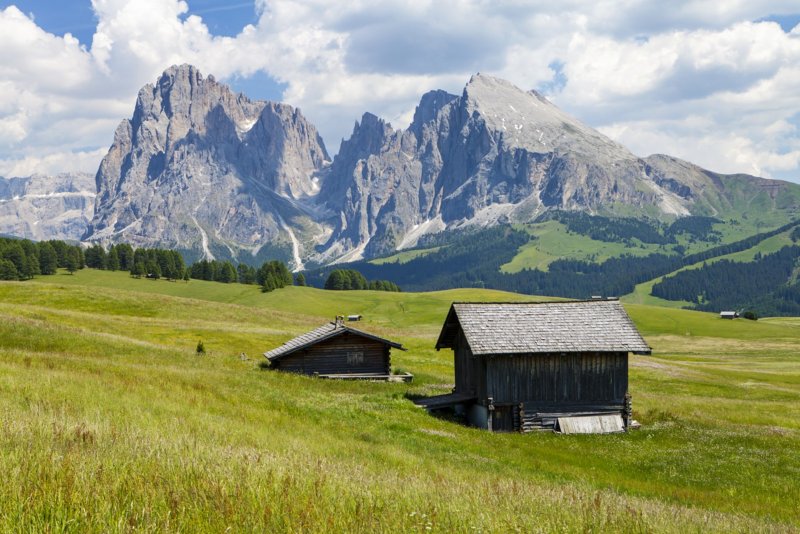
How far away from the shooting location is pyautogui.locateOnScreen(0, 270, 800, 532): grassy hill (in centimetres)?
600

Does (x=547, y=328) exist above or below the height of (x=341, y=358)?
above

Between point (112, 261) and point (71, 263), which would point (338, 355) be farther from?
point (112, 261)

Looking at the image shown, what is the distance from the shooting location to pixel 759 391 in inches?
2349

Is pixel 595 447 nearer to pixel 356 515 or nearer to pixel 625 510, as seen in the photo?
pixel 625 510

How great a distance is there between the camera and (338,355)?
5288 cm

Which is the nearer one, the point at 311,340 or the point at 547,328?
the point at 547,328

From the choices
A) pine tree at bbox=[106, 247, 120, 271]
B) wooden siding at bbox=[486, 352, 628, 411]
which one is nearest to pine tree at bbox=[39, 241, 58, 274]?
pine tree at bbox=[106, 247, 120, 271]

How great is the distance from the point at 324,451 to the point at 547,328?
90.5 feet

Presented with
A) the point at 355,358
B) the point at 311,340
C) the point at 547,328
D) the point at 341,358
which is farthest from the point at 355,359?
the point at 547,328

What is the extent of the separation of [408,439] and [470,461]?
4.02 metres

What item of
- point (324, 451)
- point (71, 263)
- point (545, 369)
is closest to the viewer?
point (324, 451)

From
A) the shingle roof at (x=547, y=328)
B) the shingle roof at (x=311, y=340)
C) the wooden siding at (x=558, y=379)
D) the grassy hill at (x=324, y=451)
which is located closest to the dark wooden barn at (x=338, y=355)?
the shingle roof at (x=311, y=340)

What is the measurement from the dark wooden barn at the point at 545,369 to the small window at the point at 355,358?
13.5m

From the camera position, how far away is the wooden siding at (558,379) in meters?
39.0
